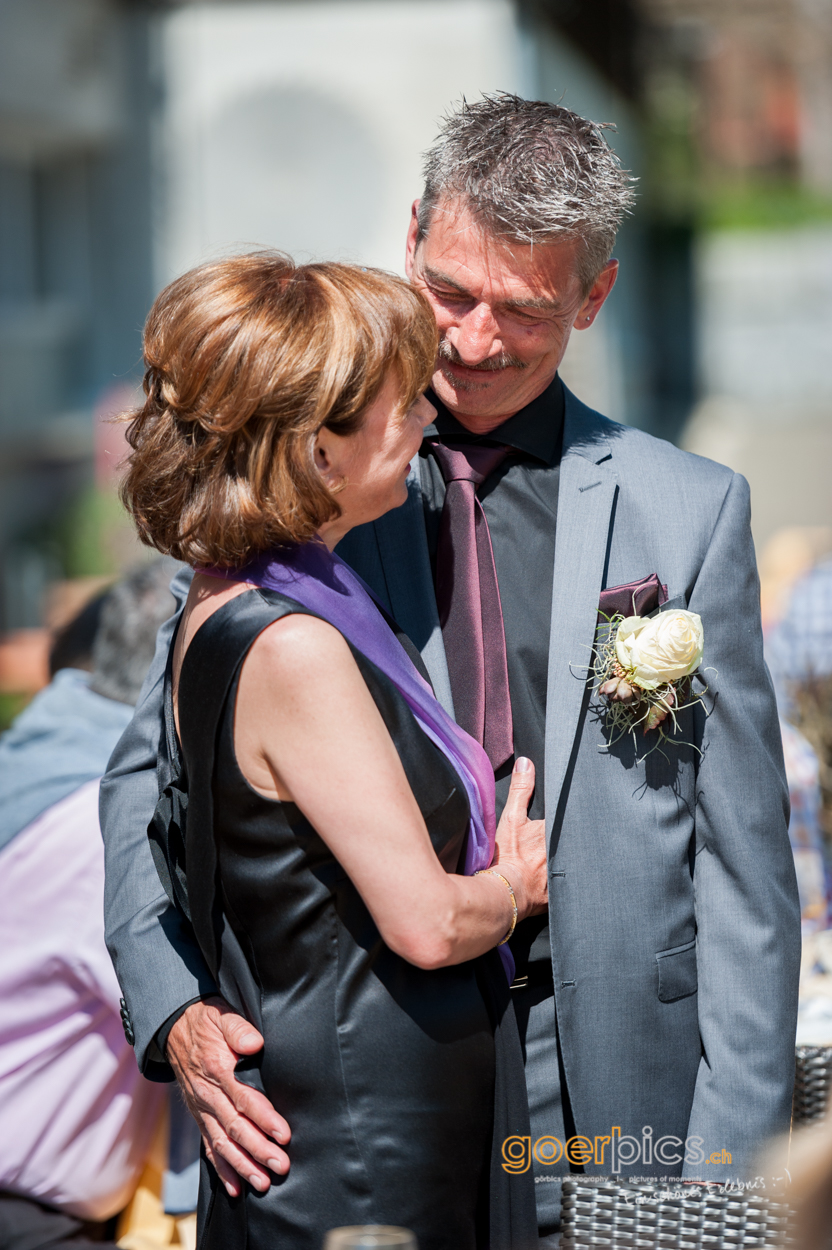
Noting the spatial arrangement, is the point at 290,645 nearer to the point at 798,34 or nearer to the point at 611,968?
the point at 611,968

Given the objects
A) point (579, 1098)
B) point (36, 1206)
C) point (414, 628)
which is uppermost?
point (414, 628)

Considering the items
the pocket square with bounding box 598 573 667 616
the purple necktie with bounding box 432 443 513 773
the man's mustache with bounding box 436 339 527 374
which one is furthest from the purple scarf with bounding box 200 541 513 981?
the man's mustache with bounding box 436 339 527 374

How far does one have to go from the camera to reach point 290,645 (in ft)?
4.88

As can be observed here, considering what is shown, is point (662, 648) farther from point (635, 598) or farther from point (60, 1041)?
point (60, 1041)

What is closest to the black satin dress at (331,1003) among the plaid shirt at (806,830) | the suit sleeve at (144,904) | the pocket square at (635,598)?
the suit sleeve at (144,904)

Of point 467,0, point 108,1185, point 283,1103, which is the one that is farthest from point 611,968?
point 467,0

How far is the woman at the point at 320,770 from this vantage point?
4.91ft

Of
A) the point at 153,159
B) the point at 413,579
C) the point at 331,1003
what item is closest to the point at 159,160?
the point at 153,159

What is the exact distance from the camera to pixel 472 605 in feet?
6.63

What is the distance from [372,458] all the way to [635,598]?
56cm

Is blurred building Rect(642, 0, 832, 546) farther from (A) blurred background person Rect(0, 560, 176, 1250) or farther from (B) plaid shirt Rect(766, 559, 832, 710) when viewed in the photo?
(A) blurred background person Rect(0, 560, 176, 1250)

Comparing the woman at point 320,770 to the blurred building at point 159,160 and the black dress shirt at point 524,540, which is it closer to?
the black dress shirt at point 524,540

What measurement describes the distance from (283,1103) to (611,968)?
1.97 ft

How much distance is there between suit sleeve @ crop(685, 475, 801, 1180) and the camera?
193cm
